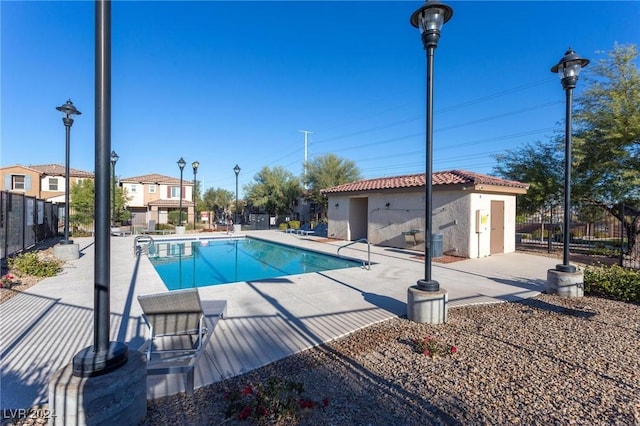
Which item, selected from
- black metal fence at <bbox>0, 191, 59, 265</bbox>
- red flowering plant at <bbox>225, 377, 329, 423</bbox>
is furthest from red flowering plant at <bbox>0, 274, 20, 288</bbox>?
red flowering plant at <bbox>225, 377, 329, 423</bbox>

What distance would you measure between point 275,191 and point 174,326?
2943 cm

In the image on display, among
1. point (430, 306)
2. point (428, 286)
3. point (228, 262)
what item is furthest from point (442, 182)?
point (228, 262)

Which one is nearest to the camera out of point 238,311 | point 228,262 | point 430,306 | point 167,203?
point 430,306

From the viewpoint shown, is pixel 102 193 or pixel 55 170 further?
pixel 55 170

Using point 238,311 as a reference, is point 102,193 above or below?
above

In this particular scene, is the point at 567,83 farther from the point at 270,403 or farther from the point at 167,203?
the point at 167,203

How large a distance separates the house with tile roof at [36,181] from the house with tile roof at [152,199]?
15.8ft

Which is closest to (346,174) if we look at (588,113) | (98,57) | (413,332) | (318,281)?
(588,113)

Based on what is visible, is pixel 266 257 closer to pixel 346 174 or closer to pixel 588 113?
pixel 588 113

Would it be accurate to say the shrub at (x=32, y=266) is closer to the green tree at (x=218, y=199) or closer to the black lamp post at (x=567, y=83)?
the black lamp post at (x=567, y=83)

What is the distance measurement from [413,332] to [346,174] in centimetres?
2696

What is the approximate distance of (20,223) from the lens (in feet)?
35.2

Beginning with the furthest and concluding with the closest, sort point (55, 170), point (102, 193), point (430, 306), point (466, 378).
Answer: point (55, 170)
point (430, 306)
point (466, 378)
point (102, 193)

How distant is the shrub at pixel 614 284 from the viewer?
6070mm
